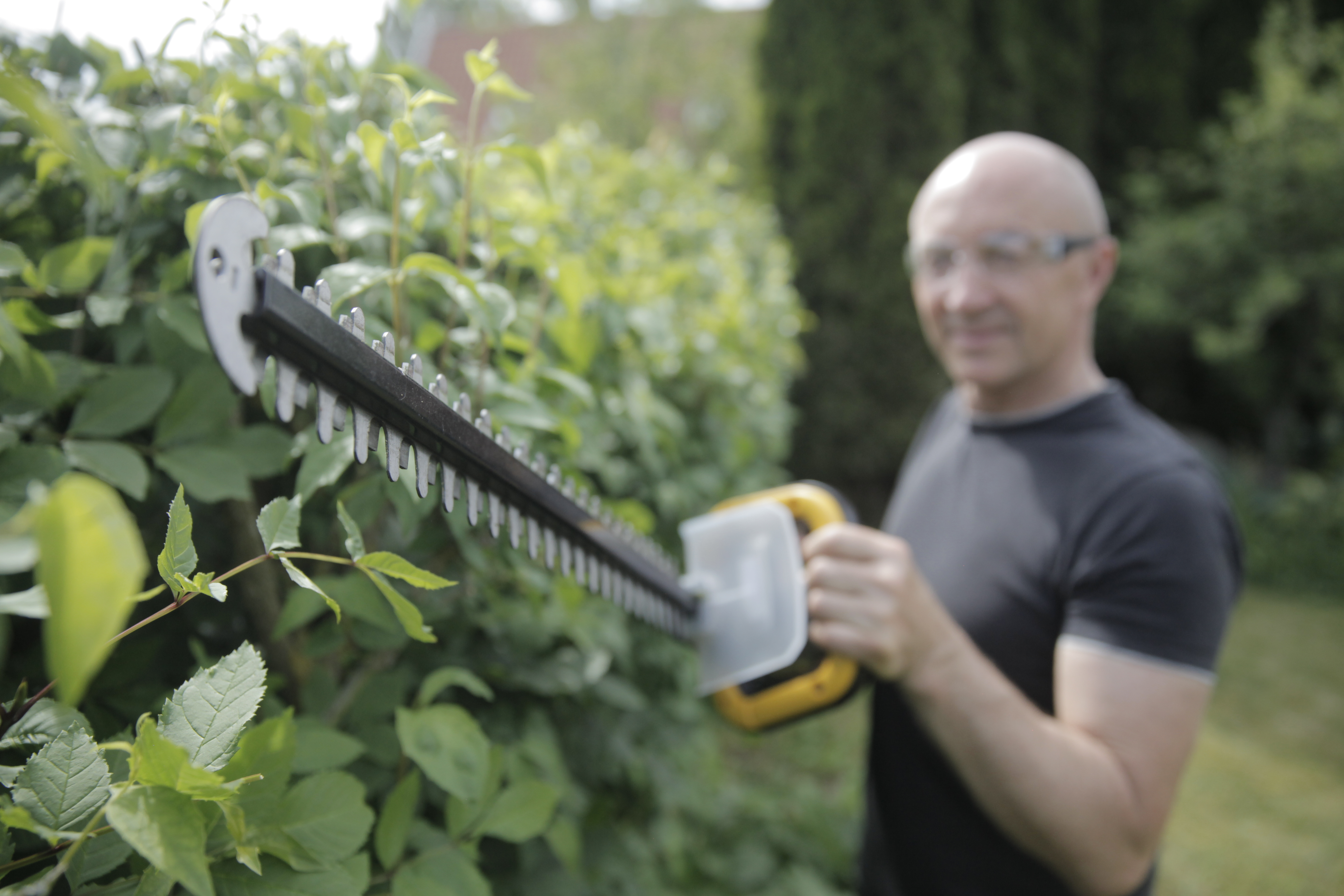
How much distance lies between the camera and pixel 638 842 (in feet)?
6.41

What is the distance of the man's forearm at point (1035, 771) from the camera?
1.33 m

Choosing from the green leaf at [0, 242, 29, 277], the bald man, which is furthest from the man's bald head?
the green leaf at [0, 242, 29, 277]

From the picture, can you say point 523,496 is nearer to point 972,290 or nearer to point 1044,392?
point 972,290

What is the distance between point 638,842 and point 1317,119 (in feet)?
37.0

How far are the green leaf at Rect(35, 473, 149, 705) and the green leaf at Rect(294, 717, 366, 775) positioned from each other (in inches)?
18.8

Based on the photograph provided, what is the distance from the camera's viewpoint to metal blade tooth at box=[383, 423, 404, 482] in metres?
0.63

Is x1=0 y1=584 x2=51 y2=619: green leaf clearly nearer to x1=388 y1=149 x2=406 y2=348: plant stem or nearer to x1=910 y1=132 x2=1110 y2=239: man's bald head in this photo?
x1=388 y1=149 x2=406 y2=348: plant stem

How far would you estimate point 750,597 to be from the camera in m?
1.43

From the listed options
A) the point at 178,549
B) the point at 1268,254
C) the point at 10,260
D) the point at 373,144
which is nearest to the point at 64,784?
the point at 178,549

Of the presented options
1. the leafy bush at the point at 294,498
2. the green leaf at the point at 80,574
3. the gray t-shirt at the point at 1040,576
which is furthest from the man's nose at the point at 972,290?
the green leaf at the point at 80,574

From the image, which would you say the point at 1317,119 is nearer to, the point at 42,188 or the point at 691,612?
the point at 691,612

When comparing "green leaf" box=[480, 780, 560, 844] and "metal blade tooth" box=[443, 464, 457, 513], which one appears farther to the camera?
"green leaf" box=[480, 780, 560, 844]

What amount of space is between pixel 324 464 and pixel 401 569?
25 centimetres

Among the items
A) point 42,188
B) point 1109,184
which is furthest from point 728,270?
point 1109,184
